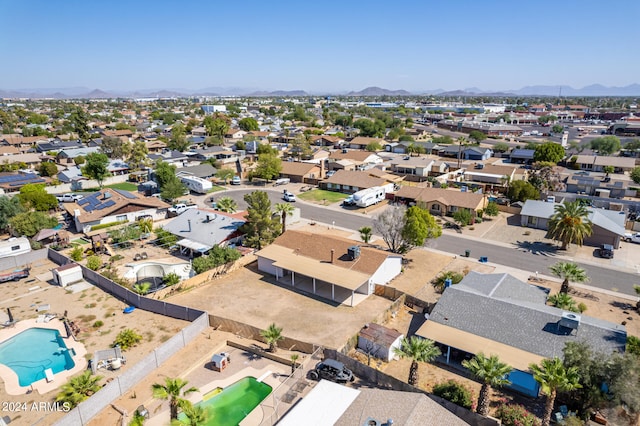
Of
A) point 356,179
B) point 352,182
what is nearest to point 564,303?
point 352,182

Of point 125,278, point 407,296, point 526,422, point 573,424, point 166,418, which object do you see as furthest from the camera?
point 125,278

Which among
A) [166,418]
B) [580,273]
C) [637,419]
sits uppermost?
[580,273]

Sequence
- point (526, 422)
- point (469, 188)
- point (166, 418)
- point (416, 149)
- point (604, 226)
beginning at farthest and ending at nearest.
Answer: point (416, 149) → point (469, 188) → point (604, 226) → point (166, 418) → point (526, 422)

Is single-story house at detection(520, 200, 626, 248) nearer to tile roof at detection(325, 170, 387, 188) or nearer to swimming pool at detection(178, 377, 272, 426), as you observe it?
tile roof at detection(325, 170, 387, 188)

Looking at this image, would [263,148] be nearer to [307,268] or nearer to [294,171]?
[294,171]

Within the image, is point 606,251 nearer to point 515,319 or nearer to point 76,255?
point 515,319

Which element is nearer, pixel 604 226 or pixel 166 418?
pixel 166 418

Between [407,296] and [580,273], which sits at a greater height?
[580,273]

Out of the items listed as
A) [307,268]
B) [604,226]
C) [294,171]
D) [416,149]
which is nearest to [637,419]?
[307,268]
